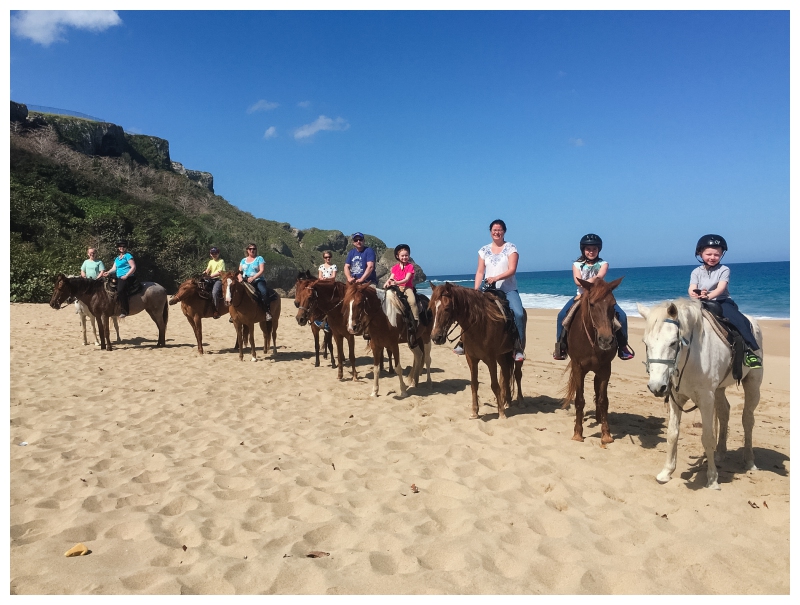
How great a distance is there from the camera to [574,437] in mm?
5477

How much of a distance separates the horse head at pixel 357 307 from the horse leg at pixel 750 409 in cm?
466

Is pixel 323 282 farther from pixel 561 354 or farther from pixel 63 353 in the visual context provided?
pixel 63 353

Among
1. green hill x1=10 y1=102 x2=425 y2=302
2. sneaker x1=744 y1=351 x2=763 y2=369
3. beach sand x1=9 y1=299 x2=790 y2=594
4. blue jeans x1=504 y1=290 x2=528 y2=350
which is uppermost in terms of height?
green hill x1=10 y1=102 x2=425 y2=302

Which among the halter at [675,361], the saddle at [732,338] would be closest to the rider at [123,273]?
the halter at [675,361]

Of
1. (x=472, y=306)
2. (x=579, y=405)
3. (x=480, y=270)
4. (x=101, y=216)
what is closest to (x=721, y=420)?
(x=579, y=405)

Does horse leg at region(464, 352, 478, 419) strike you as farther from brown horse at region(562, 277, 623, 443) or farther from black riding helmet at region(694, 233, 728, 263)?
black riding helmet at region(694, 233, 728, 263)

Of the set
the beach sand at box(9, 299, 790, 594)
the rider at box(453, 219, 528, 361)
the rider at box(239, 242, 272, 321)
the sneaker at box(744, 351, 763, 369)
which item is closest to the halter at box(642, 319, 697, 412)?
the sneaker at box(744, 351, 763, 369)

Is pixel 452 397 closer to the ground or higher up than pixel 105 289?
closer to the ground

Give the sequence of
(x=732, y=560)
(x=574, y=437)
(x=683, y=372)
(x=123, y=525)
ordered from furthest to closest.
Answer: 1. (x=574, y=437)
2. (x=683, y=372)
3. (x=123, y=525)
4. (x=732, y=560)

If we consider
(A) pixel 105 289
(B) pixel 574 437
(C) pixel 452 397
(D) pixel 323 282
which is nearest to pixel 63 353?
(A) pixel 105 289

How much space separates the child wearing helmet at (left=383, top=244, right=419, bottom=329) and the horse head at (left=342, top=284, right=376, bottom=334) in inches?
24.9

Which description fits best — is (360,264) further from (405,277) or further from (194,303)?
(194,303)

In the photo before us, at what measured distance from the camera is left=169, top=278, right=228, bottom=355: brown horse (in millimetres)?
10863

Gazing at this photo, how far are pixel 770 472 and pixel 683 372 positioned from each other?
5.06 feet
